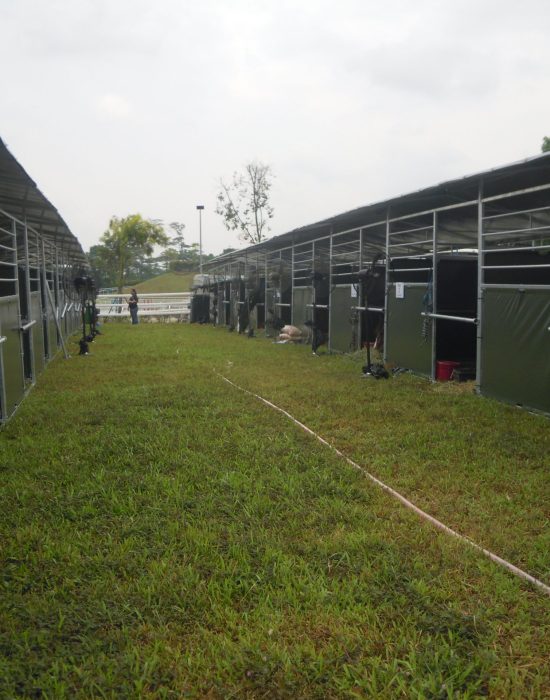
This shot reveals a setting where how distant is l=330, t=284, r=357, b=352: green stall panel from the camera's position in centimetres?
1224

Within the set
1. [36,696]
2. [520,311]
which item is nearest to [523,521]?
[36,696]

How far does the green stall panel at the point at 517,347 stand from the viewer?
21.5 feet

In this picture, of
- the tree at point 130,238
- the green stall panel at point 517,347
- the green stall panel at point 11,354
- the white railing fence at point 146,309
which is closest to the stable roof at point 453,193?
the green stall panel at point 517,347

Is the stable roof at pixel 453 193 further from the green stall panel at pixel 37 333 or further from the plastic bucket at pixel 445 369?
the green stall panel at pixel 37 333

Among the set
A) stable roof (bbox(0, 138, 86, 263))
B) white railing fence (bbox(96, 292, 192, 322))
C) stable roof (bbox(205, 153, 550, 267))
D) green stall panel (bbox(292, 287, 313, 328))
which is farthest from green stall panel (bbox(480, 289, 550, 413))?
white railing fence (bbox(96, 292, 192, 322))

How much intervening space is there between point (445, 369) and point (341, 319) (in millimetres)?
4042

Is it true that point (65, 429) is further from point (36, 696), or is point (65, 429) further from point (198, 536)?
point (36, 696)

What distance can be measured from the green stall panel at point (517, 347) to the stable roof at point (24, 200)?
4.99 meters

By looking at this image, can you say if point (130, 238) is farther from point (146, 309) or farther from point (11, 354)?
point (11, 354)

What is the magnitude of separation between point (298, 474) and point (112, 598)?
1.91m

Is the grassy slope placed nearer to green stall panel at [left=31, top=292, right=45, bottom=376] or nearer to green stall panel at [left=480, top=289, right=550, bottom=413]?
green stall panel at [left=31, top=292, right=45, bottom=376]

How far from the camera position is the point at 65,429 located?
601 cm

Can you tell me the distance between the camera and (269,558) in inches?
125

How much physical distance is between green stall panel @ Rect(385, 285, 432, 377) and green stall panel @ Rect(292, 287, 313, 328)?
14.6ft
